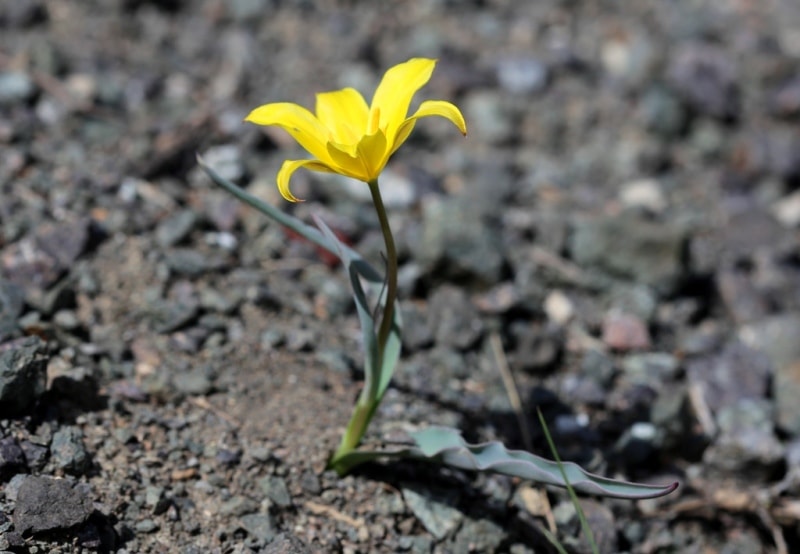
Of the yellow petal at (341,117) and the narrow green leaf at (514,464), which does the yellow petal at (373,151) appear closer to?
the yellow petal at (341,117)

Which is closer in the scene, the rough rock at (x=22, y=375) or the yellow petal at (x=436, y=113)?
the yellow petal at (x=436, y=113)

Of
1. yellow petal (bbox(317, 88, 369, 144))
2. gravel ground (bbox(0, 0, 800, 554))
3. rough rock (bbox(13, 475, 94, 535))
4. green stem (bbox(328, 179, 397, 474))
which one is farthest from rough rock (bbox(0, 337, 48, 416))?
yellow petal (bbox(317, 88, 369, 144))

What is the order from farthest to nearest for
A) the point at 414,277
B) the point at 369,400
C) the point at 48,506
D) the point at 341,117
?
the point at 414,277, the point at 369,400, the point at 341,117, the point at 48,506

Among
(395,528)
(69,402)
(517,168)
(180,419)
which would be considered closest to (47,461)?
(69,402)

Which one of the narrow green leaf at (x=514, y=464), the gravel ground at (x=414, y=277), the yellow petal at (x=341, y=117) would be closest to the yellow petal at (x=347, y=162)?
the yellow petal at (x=341, y=117)

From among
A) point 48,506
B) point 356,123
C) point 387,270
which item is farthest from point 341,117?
point 48,506

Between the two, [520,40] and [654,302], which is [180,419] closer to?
[654,302]

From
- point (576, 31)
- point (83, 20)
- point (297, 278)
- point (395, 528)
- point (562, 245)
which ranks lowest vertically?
point (395, 528)

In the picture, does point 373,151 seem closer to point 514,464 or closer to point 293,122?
point 293,122
